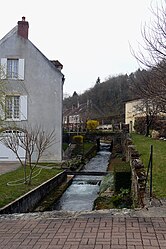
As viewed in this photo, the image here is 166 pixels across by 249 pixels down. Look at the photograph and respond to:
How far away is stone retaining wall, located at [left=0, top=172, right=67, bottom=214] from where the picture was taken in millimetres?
8616

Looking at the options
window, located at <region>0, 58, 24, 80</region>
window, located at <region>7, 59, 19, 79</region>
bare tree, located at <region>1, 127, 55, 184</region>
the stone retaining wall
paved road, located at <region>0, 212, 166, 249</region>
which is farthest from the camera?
window, located at <region>7, 59, 19, 79</region>

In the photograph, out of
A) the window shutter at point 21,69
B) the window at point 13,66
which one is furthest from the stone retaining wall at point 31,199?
the window at point 13,66

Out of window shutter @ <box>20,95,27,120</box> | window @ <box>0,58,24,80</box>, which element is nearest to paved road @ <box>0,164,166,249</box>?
window shutter @ <box>20,95,27,120</box>

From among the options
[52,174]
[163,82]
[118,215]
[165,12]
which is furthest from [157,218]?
[52,174]

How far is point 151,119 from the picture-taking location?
32.2 meters

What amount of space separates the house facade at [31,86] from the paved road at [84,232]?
1530 centimetres

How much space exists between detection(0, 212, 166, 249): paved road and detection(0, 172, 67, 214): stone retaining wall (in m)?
2.30

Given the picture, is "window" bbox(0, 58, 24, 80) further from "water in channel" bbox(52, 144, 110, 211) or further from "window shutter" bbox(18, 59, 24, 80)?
"water in channel" bbox(52, 144, 110, 211)

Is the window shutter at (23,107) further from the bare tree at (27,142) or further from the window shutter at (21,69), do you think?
the window shutter at (21,69)

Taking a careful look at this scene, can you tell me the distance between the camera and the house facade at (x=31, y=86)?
21172mm

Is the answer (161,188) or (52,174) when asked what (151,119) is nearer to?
(52,174)

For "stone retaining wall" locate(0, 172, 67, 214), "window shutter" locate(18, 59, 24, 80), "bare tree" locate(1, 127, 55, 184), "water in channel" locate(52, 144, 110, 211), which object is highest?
"window shutter" locate(18, 59, 24, 80)

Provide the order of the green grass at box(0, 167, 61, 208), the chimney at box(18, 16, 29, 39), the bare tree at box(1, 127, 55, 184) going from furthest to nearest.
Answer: the chimney at box(18, 16, 29, 39)
the bare tree at box(1, 127, 55, 184)
the green grass at box(0, 167, 61, 208)

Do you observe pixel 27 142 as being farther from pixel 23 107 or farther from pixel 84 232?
pixel 23 107
